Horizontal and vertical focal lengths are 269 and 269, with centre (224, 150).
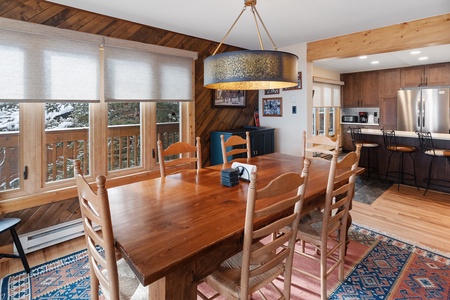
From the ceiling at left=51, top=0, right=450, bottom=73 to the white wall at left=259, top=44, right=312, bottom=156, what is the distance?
44 centimetres

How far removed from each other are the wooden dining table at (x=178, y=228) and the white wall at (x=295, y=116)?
238 centimetres

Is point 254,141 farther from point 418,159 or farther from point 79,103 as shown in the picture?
point 418,159

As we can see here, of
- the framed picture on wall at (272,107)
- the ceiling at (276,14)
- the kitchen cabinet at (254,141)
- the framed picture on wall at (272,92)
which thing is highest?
the ceiling at (276,14)

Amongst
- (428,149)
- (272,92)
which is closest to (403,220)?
(428,149)

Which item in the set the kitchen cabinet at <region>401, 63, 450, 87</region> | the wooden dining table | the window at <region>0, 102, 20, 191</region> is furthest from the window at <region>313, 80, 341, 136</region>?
the window at <region>0, 102, 20, 191</region>

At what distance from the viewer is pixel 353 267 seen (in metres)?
2.31

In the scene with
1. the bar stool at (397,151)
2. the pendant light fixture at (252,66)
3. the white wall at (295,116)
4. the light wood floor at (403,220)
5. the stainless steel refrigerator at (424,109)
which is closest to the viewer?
the pendant light fixture at (252,66)

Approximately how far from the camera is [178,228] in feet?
4.22

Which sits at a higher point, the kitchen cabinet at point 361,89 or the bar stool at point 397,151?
the kitchen cabinet at point 361,89

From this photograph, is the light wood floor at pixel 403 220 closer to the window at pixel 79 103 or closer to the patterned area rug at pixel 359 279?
the patterned area rug at pixel 359 279

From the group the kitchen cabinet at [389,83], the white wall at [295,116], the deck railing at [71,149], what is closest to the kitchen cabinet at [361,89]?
the kitchen cabinet at [389,83]

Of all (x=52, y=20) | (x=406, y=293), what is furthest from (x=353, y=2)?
(x=52, y=20)

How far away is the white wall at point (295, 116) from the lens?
4.20 metres

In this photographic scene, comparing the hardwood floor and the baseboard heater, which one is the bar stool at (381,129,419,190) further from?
the baseboard heater
